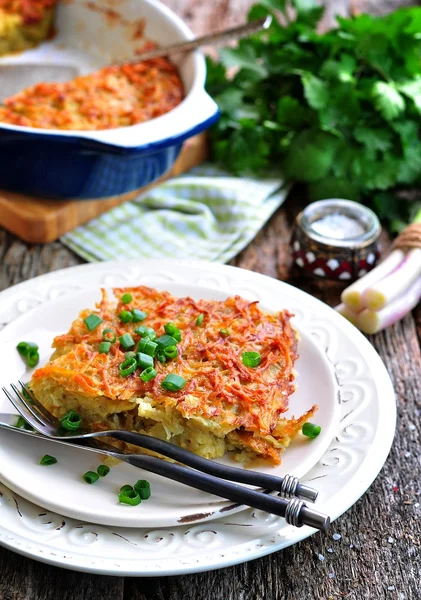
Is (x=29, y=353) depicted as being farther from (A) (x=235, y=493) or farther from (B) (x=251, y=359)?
(A) (x=235, y=493)

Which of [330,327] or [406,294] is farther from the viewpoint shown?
[406,294]

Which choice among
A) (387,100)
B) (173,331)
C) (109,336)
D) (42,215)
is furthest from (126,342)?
(387,100)

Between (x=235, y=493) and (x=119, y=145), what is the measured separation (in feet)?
6.34

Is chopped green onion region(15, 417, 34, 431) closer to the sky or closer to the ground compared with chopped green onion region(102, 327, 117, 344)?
closer to the ground

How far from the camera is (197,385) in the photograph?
262 centimetres

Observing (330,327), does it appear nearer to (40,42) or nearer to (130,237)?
(130,237)

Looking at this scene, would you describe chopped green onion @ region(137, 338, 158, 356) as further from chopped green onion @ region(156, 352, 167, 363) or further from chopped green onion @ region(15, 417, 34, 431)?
chopped green onion @ region(15, 417, 34, 431)

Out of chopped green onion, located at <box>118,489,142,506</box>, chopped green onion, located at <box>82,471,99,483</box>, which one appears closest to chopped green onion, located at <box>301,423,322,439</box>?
chopped green onion, located at <box>118,489,142,506</box>

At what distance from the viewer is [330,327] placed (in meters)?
3.23

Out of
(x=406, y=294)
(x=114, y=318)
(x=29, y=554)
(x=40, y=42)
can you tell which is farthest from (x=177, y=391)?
(x=40, y=42)

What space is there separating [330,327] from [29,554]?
5.15ft

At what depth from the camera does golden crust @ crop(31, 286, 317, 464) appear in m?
2.55

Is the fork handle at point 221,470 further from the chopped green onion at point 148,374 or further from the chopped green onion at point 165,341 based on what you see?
the chopped green onion at point 165,341

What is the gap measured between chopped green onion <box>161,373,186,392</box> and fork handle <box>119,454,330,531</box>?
24cm
